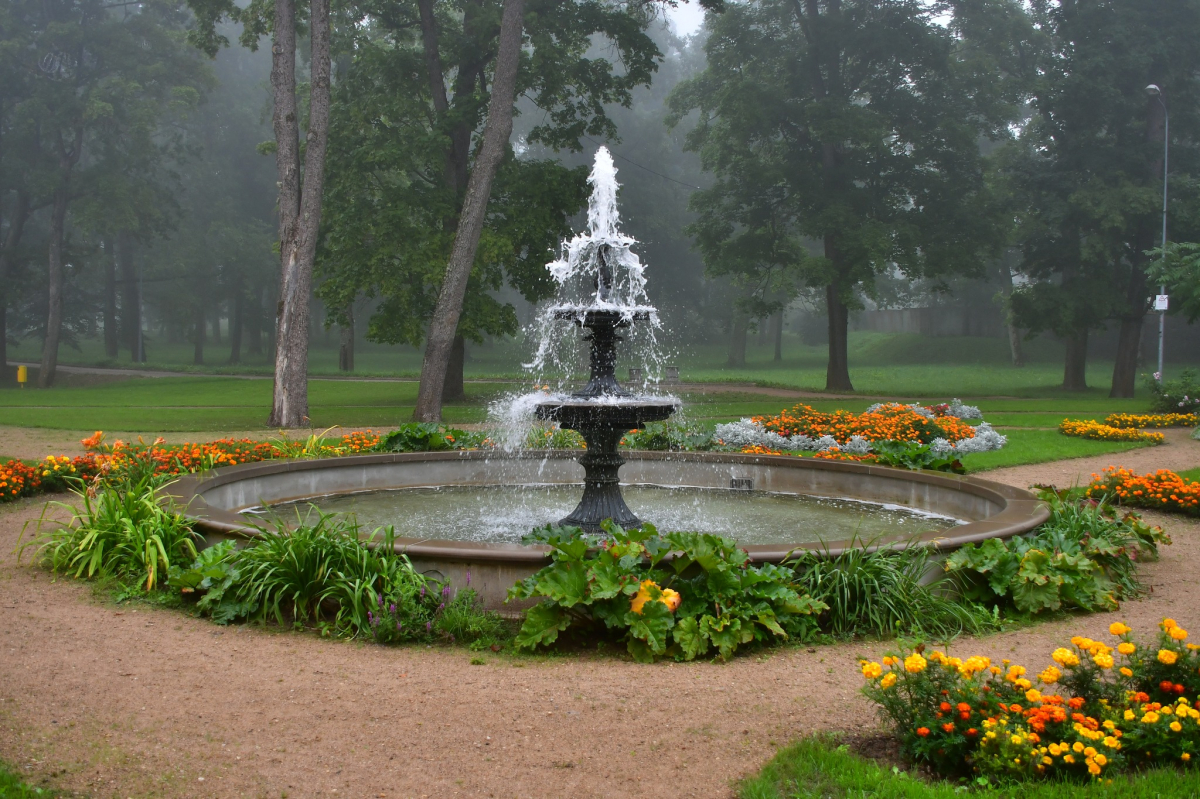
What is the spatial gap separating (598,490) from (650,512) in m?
1.53

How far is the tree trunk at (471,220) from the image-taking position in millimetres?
19500

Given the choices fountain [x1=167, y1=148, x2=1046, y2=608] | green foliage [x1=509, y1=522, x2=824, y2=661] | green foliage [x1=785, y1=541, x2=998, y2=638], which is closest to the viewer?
green foliage [x1=509, y1=522, x2=824, y2=661]

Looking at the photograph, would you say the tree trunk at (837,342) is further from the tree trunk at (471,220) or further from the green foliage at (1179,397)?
the tree trunk at (471,220)

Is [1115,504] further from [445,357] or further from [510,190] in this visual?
[510,190]

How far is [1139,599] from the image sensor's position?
6.68 m

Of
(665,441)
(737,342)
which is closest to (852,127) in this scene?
(665,441)

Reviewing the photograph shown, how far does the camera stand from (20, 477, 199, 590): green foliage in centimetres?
670

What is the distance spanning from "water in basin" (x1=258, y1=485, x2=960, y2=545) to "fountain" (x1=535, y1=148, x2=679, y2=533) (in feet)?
2.46

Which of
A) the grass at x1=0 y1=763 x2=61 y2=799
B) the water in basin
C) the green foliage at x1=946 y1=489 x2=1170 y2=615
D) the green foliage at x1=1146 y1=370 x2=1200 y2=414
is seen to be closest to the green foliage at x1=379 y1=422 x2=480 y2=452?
the water in basin

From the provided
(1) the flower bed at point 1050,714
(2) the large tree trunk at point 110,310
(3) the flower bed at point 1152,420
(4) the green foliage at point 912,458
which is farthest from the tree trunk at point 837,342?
(2) the large tree trunk at point 110,310

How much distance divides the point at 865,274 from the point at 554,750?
25.7 m

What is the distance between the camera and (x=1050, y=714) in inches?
142

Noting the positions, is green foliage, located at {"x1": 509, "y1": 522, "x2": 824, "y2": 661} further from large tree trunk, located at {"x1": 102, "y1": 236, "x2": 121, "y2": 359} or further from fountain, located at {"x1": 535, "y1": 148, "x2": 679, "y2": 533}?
large tree trunk, located at {"x1": 102, "y1": 236, "x2": 121, "y2": 359}

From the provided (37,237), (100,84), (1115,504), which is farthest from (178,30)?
(1115,504)
